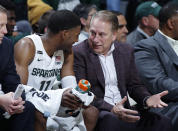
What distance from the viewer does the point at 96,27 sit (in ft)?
11.5

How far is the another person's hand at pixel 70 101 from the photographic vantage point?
9.61 ft

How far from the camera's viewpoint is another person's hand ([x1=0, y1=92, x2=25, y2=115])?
263cm

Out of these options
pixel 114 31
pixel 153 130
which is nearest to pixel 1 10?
pixel 114 31

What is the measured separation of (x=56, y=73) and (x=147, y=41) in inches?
36.8

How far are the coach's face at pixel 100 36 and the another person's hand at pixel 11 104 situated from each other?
40.8 inches

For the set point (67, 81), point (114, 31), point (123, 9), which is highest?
point (114, 31)

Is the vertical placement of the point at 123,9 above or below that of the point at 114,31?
below

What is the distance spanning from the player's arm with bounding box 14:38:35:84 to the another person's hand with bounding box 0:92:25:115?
0.46 m

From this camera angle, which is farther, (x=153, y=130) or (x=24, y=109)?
(x=153, y=130)

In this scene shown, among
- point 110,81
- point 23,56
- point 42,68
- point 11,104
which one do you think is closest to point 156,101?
point 110,81

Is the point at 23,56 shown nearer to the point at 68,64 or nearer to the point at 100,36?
the point at 68,64

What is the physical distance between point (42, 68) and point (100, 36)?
0.57 meters

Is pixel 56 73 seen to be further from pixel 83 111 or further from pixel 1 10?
pixel 1 10

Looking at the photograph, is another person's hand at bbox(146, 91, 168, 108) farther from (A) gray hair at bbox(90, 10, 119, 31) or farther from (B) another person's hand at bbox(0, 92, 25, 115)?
(B) another person's hand at bbox(0, 92, 25, 115)
